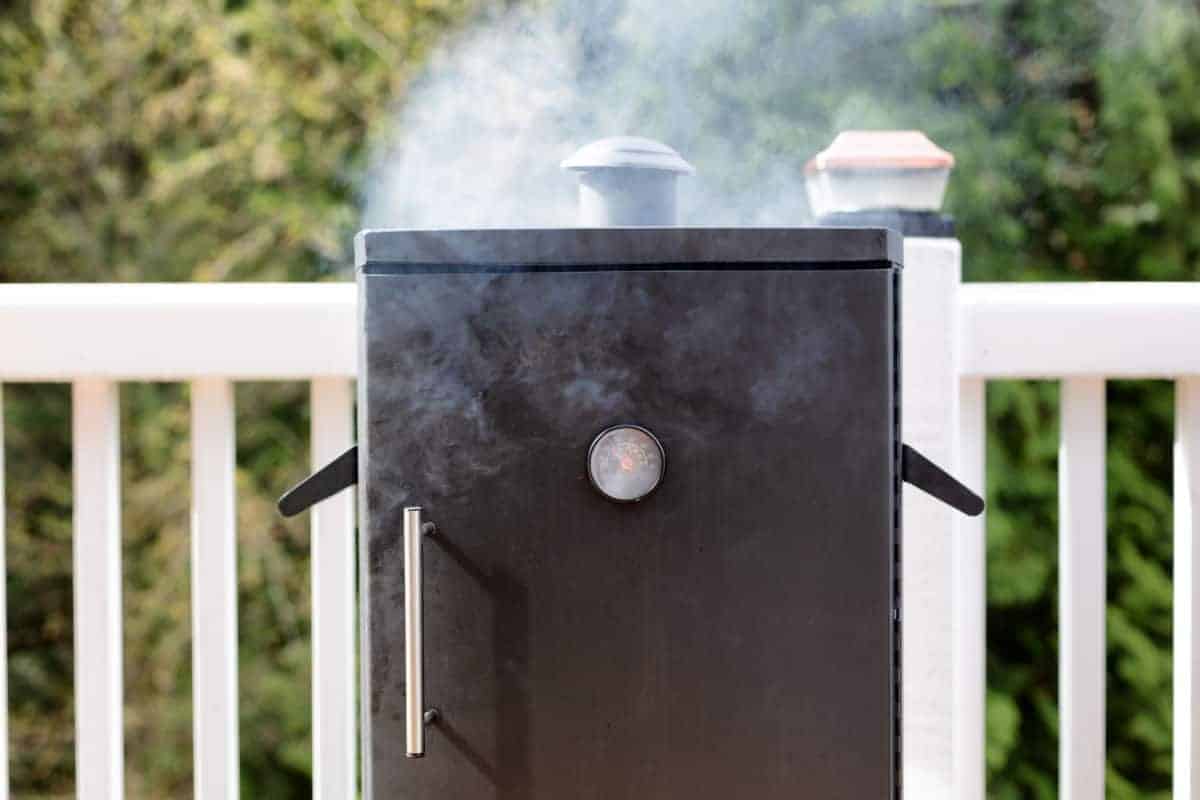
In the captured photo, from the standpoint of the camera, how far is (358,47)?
17.8 ft

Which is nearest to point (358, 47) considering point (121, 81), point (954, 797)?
point (121, 81)

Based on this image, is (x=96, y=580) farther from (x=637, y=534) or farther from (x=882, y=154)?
(x=882, y=154)

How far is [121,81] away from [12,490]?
189cm

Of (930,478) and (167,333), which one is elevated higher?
(167,333)

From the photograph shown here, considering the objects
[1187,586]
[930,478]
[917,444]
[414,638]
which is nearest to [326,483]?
[414,638]

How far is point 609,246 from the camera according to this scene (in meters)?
1.27

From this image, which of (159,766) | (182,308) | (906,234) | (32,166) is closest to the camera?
(182,308)

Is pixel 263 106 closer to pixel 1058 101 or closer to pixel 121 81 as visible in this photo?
pixel 121 81

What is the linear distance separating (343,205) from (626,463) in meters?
4.06

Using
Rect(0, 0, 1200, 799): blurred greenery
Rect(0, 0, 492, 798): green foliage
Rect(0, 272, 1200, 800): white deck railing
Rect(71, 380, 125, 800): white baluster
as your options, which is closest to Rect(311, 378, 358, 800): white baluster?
Rect(0, 272, 1200, 800): white deck railing

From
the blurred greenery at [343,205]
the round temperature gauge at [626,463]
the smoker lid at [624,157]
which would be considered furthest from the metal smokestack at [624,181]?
the blurred greenery at [343,205]

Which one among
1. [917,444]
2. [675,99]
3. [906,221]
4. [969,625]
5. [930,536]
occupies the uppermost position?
[675,99]

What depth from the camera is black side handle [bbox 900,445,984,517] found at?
4.50 feet

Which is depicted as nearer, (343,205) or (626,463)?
(626,463)
